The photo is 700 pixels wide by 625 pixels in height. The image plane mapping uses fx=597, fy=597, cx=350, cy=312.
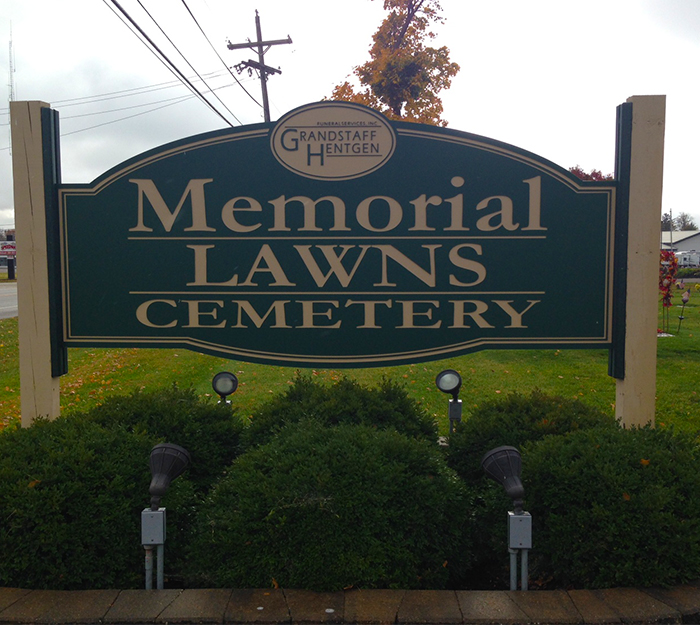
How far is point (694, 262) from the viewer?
73.1m

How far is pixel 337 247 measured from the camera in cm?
373

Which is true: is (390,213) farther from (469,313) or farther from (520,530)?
(520,530)

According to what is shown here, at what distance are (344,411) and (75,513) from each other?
155cm

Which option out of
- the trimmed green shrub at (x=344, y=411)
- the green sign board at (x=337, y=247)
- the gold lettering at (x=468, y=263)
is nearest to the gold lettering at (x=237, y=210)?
the green sign board at (x=337, y=247)

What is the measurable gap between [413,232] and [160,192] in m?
1.60

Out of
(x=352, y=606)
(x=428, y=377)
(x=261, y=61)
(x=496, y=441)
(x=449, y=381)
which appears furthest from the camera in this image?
(x=261, y=61)

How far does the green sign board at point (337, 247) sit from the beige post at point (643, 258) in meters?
0.14

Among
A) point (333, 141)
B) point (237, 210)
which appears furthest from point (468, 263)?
point (237, 210)

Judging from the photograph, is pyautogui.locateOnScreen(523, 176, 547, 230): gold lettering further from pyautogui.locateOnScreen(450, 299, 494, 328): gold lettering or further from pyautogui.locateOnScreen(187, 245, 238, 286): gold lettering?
pyautogui.locateOnScreen(187, 245, 238, 286): gold lettering

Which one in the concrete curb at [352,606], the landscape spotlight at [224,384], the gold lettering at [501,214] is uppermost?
the gold lettering at [501,214]

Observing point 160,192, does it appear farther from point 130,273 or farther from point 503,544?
point 503,544

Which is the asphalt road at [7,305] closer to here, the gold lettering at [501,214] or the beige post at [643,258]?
the gold lettering at [501,214]

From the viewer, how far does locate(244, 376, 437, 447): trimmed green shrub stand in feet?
11.6

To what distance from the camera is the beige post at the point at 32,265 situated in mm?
3633
